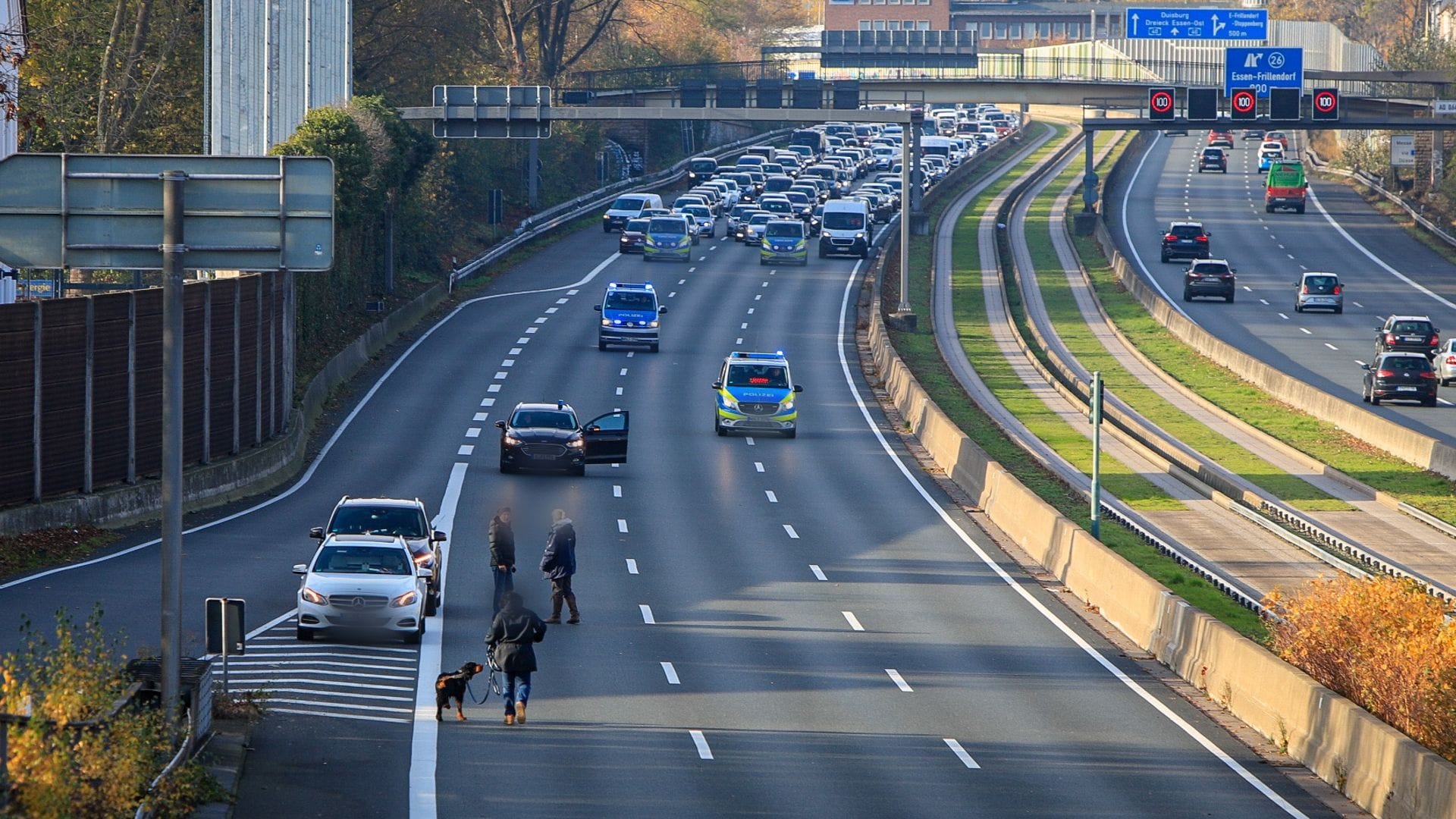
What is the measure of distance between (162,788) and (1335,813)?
9898mm

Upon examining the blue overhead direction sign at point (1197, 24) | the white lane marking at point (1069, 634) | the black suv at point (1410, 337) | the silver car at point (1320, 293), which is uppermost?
the blue overhead direction sign at point (1197, 24)

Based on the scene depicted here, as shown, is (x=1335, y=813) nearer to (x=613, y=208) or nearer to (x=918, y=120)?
(x=918, y=120)

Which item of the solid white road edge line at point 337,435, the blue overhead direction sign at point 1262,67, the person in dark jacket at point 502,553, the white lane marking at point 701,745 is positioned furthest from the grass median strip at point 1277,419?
the white lane marking at point 701,745

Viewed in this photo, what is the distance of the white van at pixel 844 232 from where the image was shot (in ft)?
261

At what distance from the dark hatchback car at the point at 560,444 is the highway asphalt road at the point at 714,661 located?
1.60ft

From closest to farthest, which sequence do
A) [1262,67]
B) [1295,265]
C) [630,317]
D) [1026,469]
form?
[1026,469]
[630,317]
[1262,67]
[1295,265]

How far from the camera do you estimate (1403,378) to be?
5066cm

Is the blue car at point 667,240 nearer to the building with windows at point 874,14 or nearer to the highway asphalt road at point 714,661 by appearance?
the highway asphalt road at point 714,661

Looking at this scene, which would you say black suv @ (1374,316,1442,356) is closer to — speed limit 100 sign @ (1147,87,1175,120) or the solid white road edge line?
speed limit 100 sign @ (1147,87,1175,120)

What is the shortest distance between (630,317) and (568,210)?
118 feet

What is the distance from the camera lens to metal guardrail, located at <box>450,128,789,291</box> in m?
72.2

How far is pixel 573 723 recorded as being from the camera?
18969 millimetres

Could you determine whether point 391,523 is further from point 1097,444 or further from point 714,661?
point 1097,444

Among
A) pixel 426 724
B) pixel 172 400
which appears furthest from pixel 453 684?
pixel 172 400
